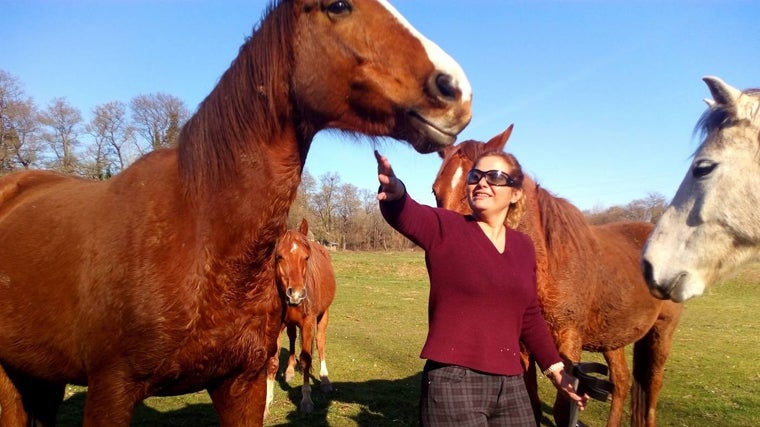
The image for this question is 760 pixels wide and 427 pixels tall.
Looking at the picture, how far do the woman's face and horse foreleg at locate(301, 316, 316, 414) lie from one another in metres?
4.74

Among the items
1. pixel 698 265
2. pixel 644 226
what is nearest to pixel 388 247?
pixel 644 226

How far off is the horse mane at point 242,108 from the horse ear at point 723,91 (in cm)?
229

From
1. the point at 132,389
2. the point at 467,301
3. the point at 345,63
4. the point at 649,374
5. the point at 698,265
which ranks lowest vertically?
the point at 649,374

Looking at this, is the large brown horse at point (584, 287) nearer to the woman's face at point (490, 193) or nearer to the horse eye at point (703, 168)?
the woman's face at point (490, 193)

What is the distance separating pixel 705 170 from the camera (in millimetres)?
2740

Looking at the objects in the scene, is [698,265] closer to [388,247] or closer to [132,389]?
[132,389]

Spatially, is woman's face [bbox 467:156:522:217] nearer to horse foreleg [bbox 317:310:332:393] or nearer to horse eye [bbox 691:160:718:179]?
horse eye [bbox 691:160:718:179]

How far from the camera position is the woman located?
232 cm

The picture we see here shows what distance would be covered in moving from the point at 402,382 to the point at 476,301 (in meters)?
5.68

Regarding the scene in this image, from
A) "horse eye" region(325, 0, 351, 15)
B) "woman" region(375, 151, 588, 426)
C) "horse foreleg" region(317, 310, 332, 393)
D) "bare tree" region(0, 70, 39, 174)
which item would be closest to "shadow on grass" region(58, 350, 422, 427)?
"horse foreleg" region(317, 310, 332, 393)

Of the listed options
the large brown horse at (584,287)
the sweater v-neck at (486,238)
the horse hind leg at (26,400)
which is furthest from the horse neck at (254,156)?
the horse hind leg at (26,400)

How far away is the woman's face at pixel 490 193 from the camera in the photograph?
2.53 m

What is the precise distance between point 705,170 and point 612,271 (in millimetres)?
2569

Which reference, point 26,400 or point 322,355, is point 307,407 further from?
point 26,400
